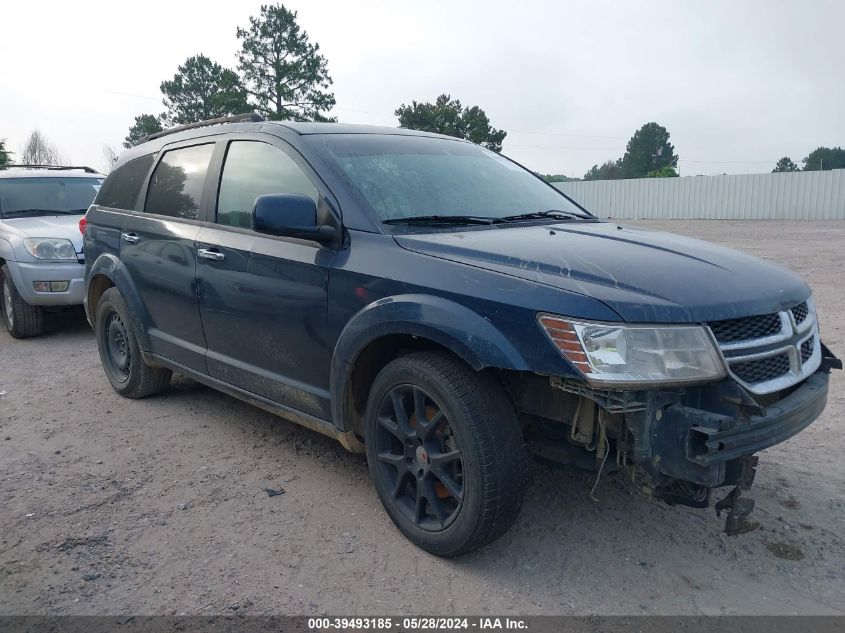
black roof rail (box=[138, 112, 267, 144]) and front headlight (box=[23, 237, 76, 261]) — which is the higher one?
black roof rail (box=[138, 112, 267, 144])

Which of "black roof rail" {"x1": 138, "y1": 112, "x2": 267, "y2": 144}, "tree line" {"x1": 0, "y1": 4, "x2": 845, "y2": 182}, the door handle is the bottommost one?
the door handle

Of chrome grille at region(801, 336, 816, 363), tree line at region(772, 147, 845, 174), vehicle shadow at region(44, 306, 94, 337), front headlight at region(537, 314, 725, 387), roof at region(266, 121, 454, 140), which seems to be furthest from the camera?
tree line at region(772, 147, 845, 174)

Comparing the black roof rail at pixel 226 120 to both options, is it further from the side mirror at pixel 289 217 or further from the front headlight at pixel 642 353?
the front headlight at pixel 642 353

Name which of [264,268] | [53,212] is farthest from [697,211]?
[264,268]

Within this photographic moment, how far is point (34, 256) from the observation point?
7.23 metres

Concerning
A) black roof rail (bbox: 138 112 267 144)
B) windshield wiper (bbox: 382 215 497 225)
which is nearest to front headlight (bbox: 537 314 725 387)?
windshield wiper (bbox: 382 215 497 225)

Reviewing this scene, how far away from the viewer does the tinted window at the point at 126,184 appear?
16.5ft

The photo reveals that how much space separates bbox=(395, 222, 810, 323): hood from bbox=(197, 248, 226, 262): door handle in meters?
1.26

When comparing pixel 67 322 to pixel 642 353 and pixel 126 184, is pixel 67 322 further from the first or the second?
pixel 642 353

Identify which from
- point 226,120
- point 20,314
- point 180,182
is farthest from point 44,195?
point 226,120

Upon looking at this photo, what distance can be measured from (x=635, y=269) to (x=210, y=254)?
7.78ft

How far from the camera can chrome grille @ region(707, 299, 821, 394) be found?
8.43 ft

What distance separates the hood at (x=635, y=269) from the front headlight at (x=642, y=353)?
51 mm

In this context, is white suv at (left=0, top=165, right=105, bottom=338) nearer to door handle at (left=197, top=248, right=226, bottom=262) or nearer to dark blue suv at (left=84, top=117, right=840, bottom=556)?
dark blue suv at (left=84, top=117, right=840, bottom=556)
